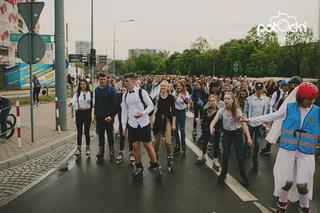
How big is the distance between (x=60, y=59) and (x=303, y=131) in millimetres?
9847

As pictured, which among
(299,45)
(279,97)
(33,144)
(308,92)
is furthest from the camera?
(299,45)

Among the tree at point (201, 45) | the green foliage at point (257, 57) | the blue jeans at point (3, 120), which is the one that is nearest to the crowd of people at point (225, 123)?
the blue jeans at point (3, 120)

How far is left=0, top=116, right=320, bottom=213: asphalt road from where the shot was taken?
18.3 feet

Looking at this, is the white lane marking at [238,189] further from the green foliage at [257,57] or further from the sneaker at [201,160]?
the green foliage at [257,57]

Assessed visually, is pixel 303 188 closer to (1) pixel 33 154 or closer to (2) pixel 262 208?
(2) pixel 262 208

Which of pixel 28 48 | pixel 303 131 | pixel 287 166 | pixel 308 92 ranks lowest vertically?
pixel 287 166

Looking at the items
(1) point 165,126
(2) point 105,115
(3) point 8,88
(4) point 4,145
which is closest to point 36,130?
(4) point 4,145

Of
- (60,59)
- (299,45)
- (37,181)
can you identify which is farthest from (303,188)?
(299,45)

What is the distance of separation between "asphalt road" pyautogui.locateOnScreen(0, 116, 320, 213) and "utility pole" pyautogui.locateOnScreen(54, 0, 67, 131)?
5.21 metres

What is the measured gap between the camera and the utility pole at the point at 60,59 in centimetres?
1302

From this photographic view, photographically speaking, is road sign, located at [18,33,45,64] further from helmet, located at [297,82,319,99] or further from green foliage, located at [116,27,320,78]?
green foliage, located at [116,27,320,78]

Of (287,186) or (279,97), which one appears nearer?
(287,186)

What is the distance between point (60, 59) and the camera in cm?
1311

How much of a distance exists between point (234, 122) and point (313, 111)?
2.20 meters
